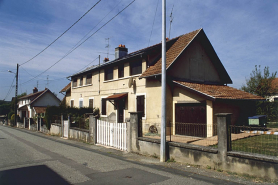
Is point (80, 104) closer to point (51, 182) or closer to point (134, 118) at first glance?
point (134, 118)

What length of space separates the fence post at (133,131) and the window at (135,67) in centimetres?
697

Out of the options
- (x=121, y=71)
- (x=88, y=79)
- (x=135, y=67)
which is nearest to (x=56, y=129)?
(x=88, y=79)

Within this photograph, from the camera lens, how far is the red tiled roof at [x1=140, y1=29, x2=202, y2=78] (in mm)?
14312

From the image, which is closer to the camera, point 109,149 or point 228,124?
point 228,124

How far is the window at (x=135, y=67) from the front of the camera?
648 inches

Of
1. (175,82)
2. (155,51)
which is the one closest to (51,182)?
(175,82)

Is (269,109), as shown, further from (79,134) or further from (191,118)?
(79,134)

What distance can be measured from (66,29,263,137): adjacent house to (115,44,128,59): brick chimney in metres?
1.96

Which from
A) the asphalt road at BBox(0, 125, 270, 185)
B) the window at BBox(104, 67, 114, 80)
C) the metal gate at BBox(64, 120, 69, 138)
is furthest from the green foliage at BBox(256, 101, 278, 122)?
the metal gate at BBox(64, 120, 69, 138)

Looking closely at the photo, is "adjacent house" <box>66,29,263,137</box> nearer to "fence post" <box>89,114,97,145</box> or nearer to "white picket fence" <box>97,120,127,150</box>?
"white picket fence" <box>97,120,127,150</box>

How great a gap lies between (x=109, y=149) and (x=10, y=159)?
416 centimetres

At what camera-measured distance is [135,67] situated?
16.9 m

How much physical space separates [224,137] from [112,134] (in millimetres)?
6030

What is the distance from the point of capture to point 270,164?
18.5ft
